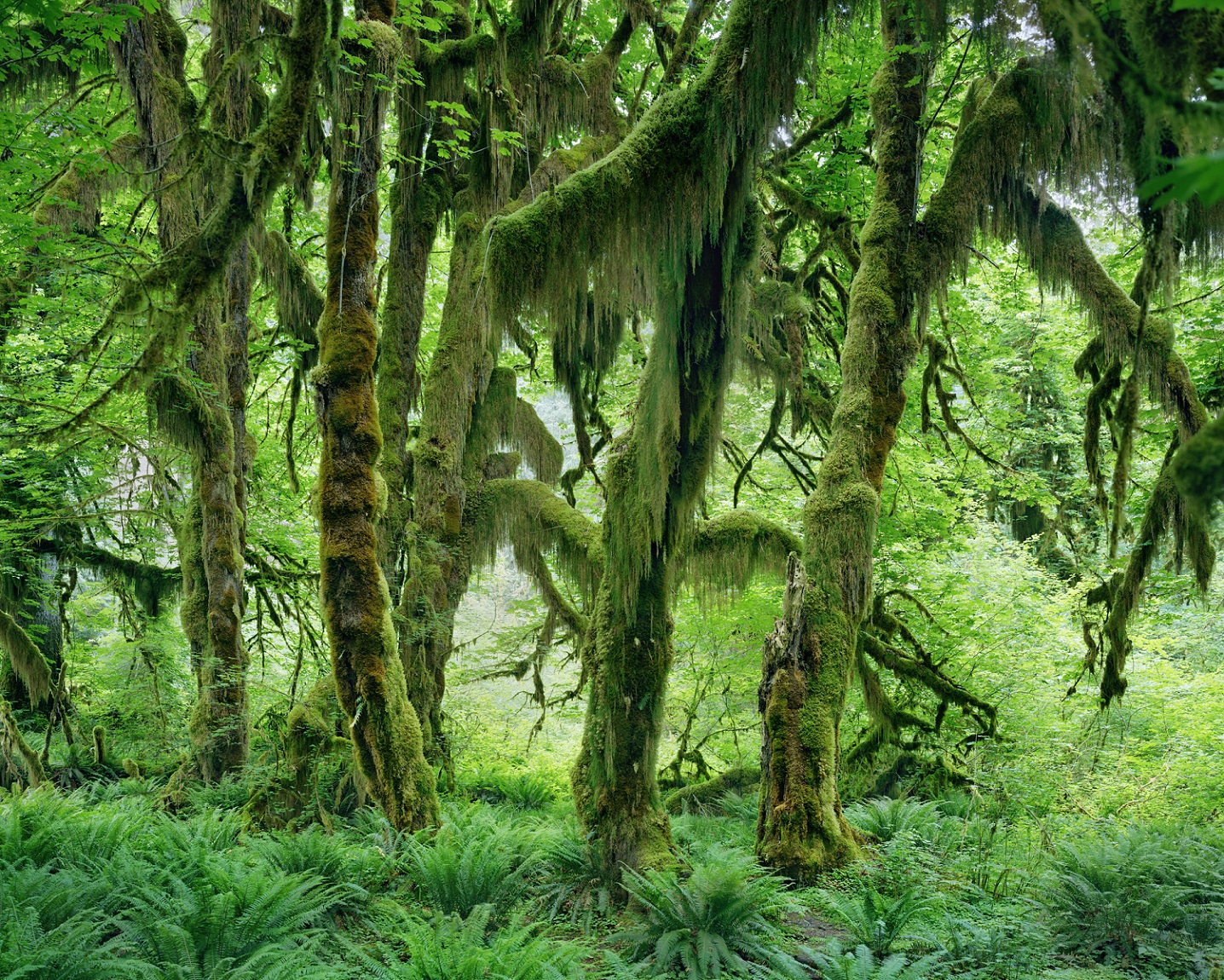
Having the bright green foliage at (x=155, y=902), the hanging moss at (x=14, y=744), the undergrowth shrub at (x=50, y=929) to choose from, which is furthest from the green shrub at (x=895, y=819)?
the hanging moss at (x=14, y=744)

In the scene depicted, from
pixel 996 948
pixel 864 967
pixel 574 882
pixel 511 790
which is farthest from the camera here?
pixel 511 790

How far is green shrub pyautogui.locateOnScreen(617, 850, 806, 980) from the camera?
4.46 m

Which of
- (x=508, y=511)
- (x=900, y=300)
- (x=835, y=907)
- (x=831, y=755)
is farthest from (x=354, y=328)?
(x=835, y=907)

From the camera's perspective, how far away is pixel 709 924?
4664 millimetres

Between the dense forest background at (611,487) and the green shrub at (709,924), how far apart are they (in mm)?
34

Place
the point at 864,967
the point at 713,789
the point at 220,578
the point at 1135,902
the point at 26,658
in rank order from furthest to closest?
the point at 713,789, the point at 220,578, the point at 26,658, the point at 1135,902, the point at 864,967

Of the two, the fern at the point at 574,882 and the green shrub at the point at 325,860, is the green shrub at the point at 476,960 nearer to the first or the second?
the fern at the point at 574,882

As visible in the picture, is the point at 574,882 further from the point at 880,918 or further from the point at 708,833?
the point at 708,833

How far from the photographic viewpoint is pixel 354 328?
20.5 ft

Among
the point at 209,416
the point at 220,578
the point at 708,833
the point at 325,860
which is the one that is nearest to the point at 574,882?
the point at 325,860

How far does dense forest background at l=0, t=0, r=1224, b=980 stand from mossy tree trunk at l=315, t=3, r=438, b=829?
3cm

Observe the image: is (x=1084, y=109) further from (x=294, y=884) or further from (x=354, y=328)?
(x=294, y=884)

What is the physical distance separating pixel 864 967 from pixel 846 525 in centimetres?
321

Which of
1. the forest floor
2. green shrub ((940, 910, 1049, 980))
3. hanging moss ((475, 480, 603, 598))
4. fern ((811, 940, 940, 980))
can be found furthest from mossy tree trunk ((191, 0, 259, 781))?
green shrub ((940, 910, 1049, 980))
